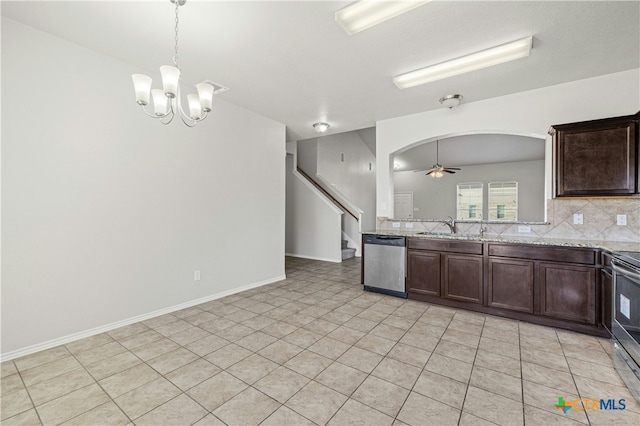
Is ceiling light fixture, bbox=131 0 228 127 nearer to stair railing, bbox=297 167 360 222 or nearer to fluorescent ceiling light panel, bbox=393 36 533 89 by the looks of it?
fluorescent ceiling light panel, bbox=393 36 533 89

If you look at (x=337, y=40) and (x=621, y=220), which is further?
(x=621, y=220)

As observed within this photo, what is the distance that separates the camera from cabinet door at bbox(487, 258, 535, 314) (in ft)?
9.86

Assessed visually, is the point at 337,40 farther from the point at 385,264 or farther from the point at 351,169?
the point at 351,169

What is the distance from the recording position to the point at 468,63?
2799 mm

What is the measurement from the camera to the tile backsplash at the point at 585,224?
2969 mm

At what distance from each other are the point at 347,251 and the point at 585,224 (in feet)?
14.5

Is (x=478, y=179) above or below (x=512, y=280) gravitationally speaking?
above

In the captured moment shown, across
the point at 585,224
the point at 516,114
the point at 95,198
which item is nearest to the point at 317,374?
the point at 95,198

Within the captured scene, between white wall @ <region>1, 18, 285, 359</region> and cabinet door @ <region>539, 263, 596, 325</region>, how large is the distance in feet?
12.7

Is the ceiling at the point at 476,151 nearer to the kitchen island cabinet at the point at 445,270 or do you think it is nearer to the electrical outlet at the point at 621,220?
the kitchen island cabinet at the point at 445,270

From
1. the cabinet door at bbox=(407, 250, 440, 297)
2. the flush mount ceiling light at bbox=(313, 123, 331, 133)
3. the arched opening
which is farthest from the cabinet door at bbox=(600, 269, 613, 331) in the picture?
the arched opening

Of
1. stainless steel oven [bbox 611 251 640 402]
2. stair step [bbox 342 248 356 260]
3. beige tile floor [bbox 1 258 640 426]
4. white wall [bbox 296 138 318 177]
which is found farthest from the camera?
white wall [bbox 296 138 318 177]

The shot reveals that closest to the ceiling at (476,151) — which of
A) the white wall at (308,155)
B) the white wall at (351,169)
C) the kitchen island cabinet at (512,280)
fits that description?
the white wall at (351,169)

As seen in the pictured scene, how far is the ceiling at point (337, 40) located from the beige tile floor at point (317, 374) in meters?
2.76
